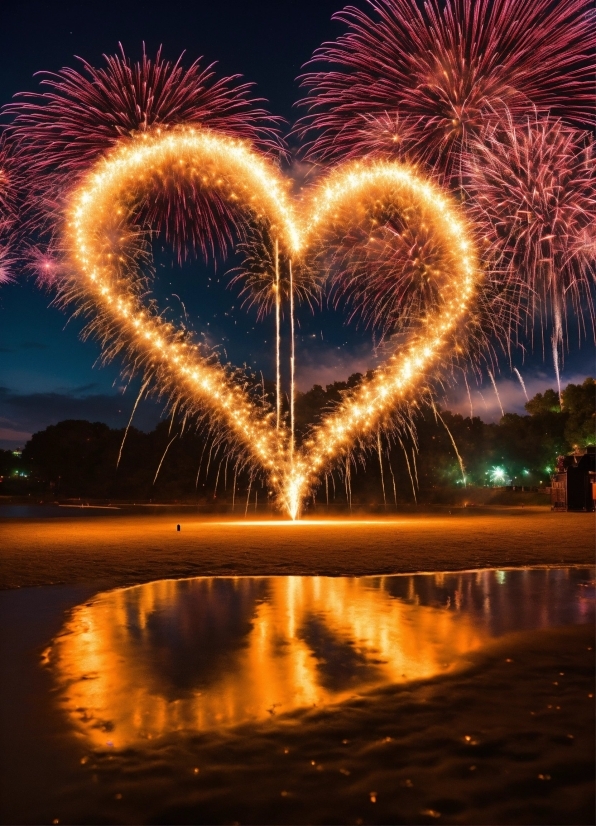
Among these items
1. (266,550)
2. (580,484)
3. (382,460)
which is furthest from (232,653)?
(382,460)

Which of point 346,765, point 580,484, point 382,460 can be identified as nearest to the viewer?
point 346,765

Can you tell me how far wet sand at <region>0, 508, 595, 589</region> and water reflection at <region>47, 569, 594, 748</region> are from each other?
1326 mm

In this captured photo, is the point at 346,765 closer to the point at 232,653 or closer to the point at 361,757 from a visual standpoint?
the point at 361,757

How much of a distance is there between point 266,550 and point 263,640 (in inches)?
335

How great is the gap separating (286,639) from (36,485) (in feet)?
290

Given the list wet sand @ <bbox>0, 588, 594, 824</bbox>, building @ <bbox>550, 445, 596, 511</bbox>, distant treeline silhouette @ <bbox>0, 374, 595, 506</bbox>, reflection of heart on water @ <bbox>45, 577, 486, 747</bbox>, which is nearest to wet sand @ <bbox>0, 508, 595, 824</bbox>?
wet sand @ <bbox>0, 588, 594, 824</bbox>

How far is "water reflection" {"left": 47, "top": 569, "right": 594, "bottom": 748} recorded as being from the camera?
5480mm

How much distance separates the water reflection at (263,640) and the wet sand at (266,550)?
1.33 metres

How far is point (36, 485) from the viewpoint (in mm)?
89500

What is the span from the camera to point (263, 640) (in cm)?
760

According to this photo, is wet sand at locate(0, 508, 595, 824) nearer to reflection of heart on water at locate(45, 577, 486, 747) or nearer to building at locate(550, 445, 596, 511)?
reflection of heart on water at locate(45, 577, 486, 747)

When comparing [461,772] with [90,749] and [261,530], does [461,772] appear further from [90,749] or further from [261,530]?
[261,530]

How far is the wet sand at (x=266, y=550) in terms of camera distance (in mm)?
12977

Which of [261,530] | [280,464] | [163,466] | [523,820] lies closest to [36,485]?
[163,466]
